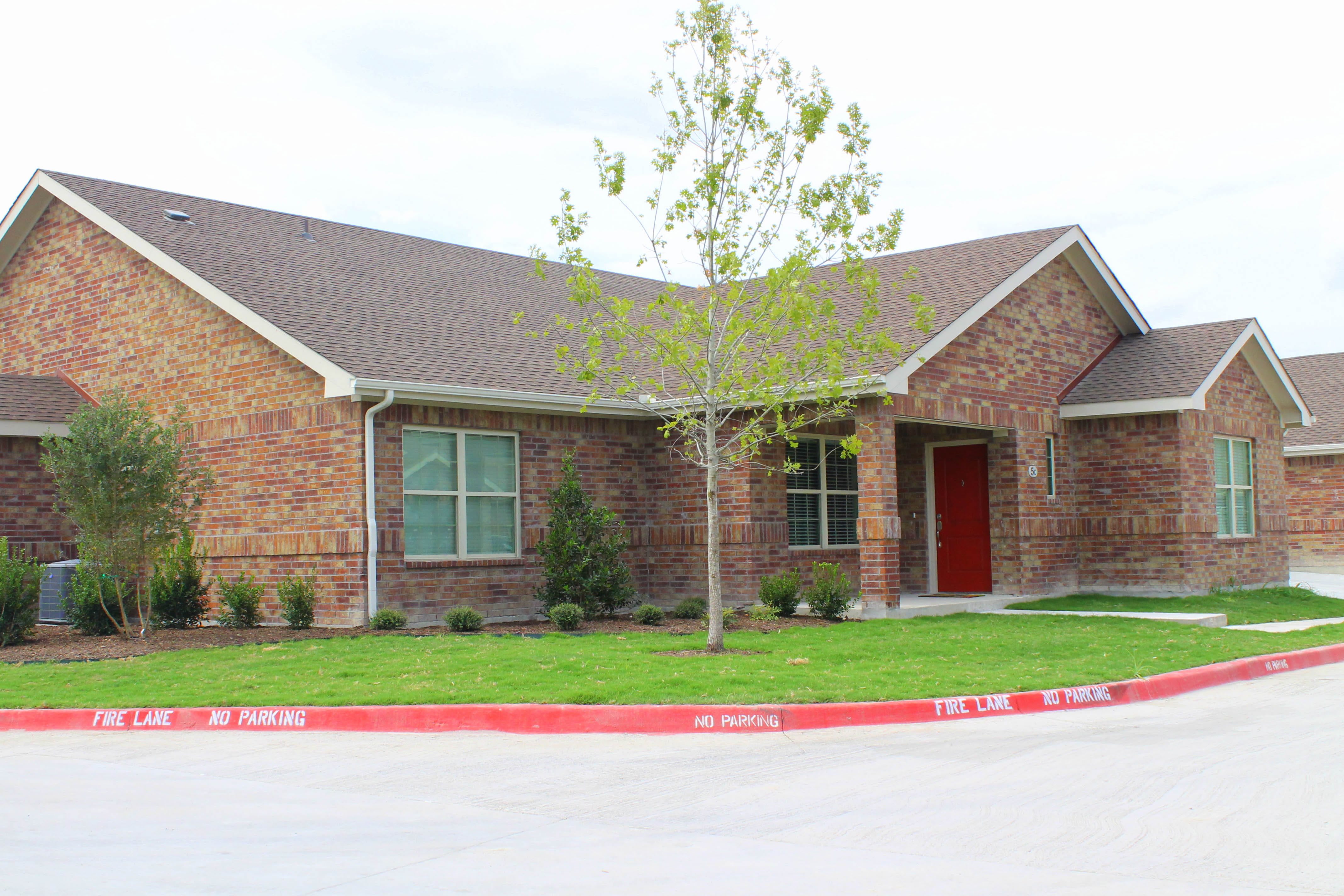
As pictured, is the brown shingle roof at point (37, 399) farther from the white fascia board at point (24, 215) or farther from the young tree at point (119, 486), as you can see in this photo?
the young tree at point (119, 486)

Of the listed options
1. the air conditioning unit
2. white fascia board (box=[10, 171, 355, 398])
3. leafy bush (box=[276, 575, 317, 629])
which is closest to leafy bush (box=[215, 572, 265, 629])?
leafy bush (box=[276, 575, 317, 629])

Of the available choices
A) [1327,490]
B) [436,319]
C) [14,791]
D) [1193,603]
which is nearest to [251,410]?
[436,319]

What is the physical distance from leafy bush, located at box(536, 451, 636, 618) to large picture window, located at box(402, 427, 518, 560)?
0.68 m

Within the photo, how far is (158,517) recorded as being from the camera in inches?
622

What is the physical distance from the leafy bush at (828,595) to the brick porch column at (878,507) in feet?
0.96

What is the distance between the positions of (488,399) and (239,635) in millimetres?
4342

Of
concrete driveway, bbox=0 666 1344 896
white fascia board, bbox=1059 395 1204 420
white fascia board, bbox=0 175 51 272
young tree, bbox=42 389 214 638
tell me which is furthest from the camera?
white fascia board, bbox=0 175 51 272

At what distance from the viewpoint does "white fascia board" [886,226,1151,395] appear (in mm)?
16484

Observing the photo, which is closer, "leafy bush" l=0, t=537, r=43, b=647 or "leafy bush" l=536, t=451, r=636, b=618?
"leafy bush" l=0, t=537, r=43, b=647

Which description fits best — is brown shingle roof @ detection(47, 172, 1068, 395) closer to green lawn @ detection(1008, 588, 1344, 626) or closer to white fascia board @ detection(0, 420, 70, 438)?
white fascia board @ detection(0, 420, 70, 438)

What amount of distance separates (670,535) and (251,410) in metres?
6.32

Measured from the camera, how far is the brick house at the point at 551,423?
649 inches

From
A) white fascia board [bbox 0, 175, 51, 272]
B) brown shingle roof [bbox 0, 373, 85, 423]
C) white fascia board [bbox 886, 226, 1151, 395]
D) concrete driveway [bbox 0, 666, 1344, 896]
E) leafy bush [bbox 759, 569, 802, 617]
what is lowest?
concrete driveway [bbox 0, 666, 1344, 896]

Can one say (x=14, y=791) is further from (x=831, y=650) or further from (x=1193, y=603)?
(x=1193, y=603)
